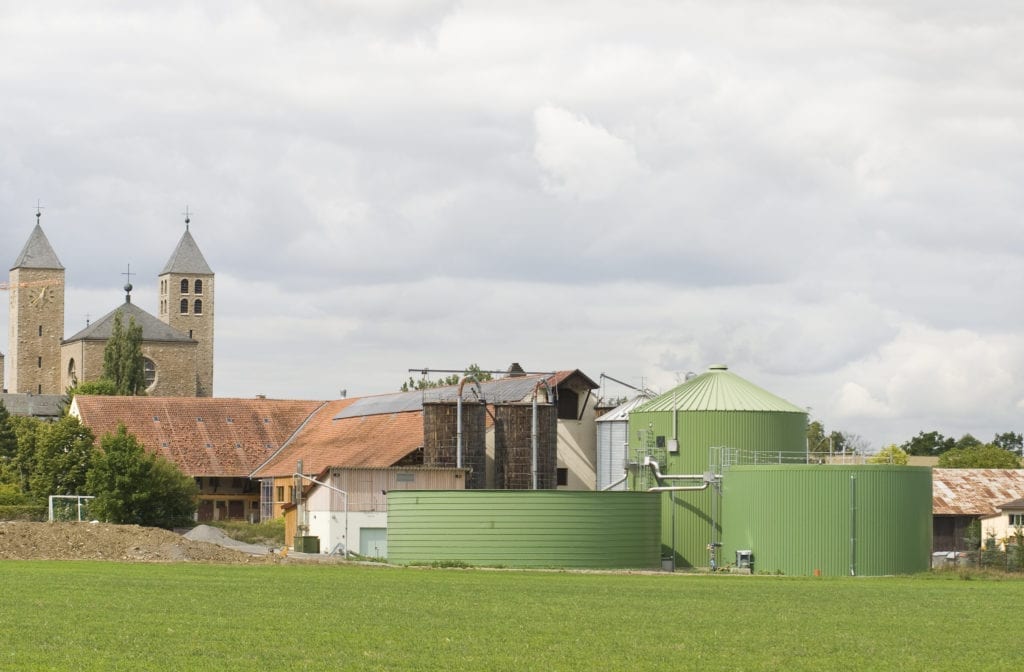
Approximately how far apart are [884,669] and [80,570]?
104 feet

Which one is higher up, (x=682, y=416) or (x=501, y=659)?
(x=682, y=416)

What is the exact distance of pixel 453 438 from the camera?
238 ft

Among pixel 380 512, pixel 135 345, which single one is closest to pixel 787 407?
pixel 380 512

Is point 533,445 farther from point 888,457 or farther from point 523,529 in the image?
point 888,457

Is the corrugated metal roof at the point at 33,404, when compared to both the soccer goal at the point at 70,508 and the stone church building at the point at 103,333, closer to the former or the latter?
the stone church building at the point at 103,333

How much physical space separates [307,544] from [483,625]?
43.7 meters

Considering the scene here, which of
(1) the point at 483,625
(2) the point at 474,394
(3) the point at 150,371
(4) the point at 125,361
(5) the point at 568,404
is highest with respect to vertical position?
(3) the point at 150,371

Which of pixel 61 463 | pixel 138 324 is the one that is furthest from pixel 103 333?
pixel 61 463

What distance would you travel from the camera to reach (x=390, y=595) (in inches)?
1448

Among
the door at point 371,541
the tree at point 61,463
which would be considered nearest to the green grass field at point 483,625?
the door at point 371,541

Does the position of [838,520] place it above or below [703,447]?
below

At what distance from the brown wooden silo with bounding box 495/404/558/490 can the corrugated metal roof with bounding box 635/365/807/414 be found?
7396 millimetres

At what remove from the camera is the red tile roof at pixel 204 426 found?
309 feet

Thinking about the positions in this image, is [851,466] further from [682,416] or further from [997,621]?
[997,621]
